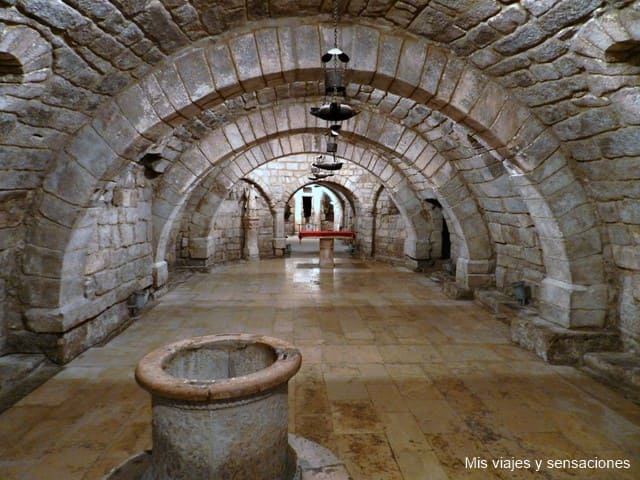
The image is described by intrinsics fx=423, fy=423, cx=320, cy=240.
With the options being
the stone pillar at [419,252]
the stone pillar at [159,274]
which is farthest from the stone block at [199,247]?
the stone pillar at [419,252]

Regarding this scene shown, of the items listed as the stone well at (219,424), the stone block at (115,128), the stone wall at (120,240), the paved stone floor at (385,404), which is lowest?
the paved stone floor at (385,404)

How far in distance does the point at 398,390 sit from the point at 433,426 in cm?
58

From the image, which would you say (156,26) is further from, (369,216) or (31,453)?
(369,216)

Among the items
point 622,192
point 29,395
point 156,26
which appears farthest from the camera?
point 622,192

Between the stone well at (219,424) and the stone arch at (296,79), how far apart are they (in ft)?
7.83

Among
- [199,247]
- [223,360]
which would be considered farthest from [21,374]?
[199,247]

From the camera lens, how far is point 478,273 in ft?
21.9

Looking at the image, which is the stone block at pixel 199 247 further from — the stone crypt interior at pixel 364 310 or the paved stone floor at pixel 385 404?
the paved stone floor at pixel 385 404

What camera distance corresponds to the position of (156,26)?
3.11m

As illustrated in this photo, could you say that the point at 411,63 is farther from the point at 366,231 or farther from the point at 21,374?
the point at 366,231

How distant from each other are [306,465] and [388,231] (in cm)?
949

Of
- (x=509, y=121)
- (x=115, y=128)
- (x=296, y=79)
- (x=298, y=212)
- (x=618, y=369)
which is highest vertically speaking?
(x=296, y=79)

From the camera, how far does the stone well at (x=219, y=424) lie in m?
1.91

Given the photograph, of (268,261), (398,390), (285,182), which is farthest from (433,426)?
(285,182)
